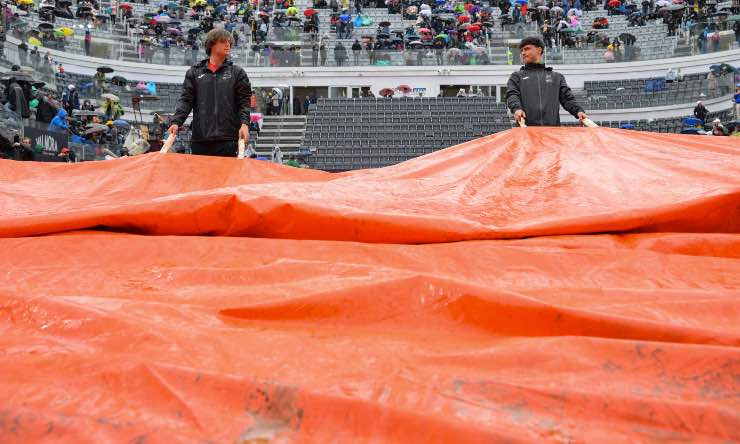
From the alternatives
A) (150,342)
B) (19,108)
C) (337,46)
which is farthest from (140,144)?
(337,46)

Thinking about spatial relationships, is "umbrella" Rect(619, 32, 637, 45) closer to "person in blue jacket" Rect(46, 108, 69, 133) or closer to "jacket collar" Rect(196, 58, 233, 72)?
"person in blue jacket" Rect(46, 108, 69, 133)

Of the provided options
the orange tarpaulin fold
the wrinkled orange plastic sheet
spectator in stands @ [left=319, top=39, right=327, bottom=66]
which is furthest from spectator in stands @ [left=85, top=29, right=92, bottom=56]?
the orange tarpaulin fold

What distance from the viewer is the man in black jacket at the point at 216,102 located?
12.3 feet

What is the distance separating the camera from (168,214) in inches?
82.1

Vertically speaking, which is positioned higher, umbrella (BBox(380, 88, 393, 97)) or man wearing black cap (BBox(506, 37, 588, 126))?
umbrella (BBox(380, 88, 393, 97))

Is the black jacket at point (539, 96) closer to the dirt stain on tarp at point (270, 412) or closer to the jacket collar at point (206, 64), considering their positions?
the jacket collar at point (206, 64)

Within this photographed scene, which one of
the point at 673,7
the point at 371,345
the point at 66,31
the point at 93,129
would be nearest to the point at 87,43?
the point at 66,31

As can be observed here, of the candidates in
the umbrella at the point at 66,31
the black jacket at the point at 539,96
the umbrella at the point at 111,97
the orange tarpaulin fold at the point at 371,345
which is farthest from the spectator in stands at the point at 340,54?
the orange tarpaulin fold at the point at 371,345

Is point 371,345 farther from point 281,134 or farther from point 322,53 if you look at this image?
point 322,53

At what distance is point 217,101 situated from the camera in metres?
3.75

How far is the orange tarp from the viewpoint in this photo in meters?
1.08

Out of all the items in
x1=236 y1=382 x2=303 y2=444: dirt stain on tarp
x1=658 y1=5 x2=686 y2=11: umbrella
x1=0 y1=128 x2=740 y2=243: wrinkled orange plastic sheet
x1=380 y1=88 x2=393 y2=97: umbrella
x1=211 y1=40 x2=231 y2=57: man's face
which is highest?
x1=658 y1=5 x2=686 y2=11: umbrella

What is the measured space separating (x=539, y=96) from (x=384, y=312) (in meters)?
2.95

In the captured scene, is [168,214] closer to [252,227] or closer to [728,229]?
[252,227]
